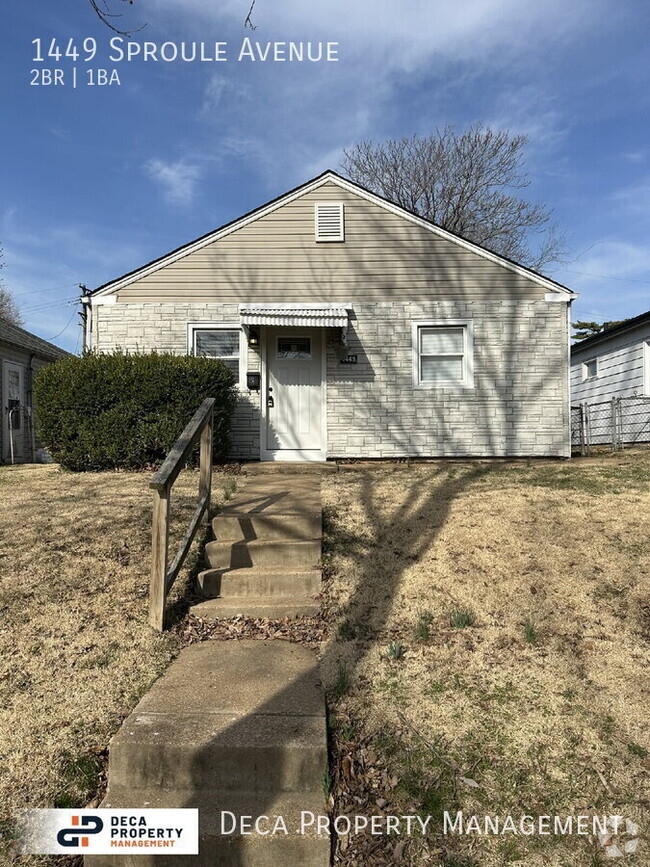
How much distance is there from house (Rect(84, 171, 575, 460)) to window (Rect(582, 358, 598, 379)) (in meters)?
6.63

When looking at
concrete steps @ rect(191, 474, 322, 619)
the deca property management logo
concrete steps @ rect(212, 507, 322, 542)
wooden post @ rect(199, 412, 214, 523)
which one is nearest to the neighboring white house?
concrete steps @ rect(191, 474, 322, 619)

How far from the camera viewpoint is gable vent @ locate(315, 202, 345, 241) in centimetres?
983

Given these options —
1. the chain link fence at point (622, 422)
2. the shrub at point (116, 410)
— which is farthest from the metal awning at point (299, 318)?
the chain link fence at point (622, 422)

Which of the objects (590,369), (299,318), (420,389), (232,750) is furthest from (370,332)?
(590,369)

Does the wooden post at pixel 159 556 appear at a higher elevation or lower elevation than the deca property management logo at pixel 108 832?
higher

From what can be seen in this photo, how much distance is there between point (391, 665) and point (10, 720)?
2145mm

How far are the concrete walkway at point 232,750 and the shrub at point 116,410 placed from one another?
4.85 metres

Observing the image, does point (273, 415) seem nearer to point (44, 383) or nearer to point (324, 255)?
point (324, 255)

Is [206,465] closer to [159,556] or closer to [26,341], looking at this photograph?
[159,556]

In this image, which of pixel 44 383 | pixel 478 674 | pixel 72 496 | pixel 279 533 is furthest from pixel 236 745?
pixel 44 383

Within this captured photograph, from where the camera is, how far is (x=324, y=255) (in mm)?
9828

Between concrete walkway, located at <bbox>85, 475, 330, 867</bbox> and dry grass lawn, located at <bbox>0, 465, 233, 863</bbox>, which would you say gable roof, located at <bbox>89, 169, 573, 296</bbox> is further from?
concrete walkway, located at <bbox>85, 475, 330, 867</bbox>

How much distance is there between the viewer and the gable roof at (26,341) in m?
15.5

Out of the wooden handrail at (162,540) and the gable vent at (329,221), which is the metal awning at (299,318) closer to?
the gable vent at (329,221)
